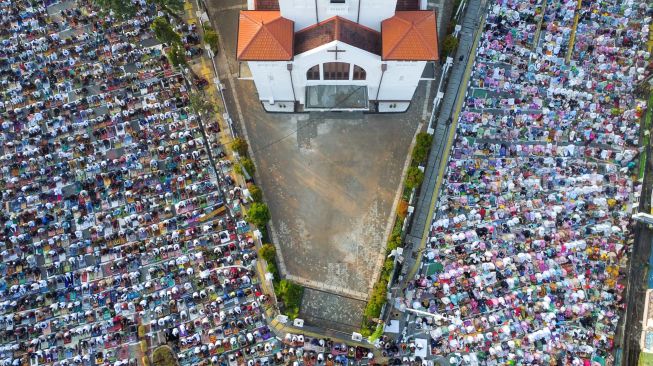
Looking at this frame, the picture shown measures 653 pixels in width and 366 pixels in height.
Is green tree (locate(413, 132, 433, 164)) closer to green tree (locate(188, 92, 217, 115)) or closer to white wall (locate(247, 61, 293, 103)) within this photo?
white wall (locate(247, 61, 293, 103))

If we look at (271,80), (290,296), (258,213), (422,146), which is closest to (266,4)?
(271,80)

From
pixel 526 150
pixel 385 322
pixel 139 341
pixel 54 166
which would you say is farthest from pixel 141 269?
pixel 526 150

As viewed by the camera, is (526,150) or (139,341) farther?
(526,150)

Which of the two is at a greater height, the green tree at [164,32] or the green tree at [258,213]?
the green tree at [164,32]

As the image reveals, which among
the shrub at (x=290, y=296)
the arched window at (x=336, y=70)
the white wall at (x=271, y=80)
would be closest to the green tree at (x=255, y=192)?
the shrub at (x=290, y=296)

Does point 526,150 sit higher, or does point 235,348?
point 526,150

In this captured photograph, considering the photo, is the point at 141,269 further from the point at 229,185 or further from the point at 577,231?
the point at 577,231

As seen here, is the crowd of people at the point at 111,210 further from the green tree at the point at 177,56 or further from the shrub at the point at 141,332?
the green tree at the point at 177,56

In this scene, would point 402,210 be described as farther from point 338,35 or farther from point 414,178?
point 338,35
